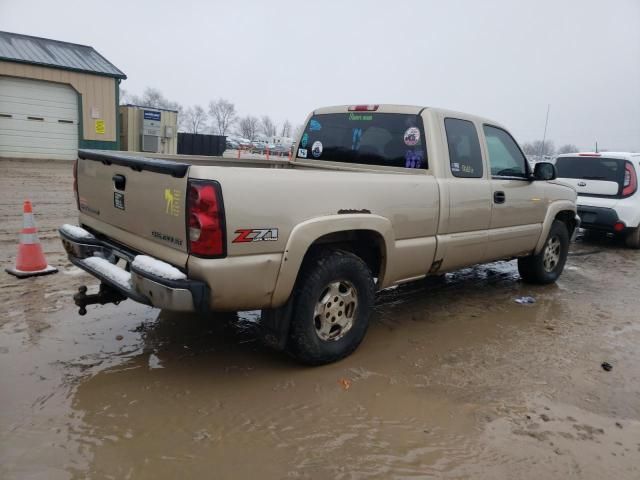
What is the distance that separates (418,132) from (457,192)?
0.64m

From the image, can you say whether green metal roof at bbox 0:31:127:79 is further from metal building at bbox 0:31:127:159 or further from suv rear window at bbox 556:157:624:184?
suv rear window at bbox 556:157:624:184

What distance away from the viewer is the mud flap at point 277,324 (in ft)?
10.7

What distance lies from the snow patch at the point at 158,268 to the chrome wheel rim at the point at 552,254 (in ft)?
15.8

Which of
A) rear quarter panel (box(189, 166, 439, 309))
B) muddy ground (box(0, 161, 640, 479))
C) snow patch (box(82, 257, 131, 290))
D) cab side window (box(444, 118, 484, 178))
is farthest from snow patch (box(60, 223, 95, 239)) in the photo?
cab side window (box(444, 118, 484, 178))

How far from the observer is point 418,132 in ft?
13.9

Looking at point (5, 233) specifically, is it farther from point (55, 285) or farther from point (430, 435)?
point (430, 435)

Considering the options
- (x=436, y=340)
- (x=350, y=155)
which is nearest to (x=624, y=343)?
(x=436, y=340)

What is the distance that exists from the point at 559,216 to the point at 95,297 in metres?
5.40

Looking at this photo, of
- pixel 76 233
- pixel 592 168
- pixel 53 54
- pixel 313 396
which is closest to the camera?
pixel 313 396

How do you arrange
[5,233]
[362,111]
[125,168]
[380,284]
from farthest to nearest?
[5,233] → [362,111] → [380,284] → [125,168]

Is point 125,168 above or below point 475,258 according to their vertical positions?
above

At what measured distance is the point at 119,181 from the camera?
340 cm

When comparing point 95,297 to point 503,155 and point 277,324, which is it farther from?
point 503,155

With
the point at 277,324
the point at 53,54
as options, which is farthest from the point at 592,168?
the point at 53,54
